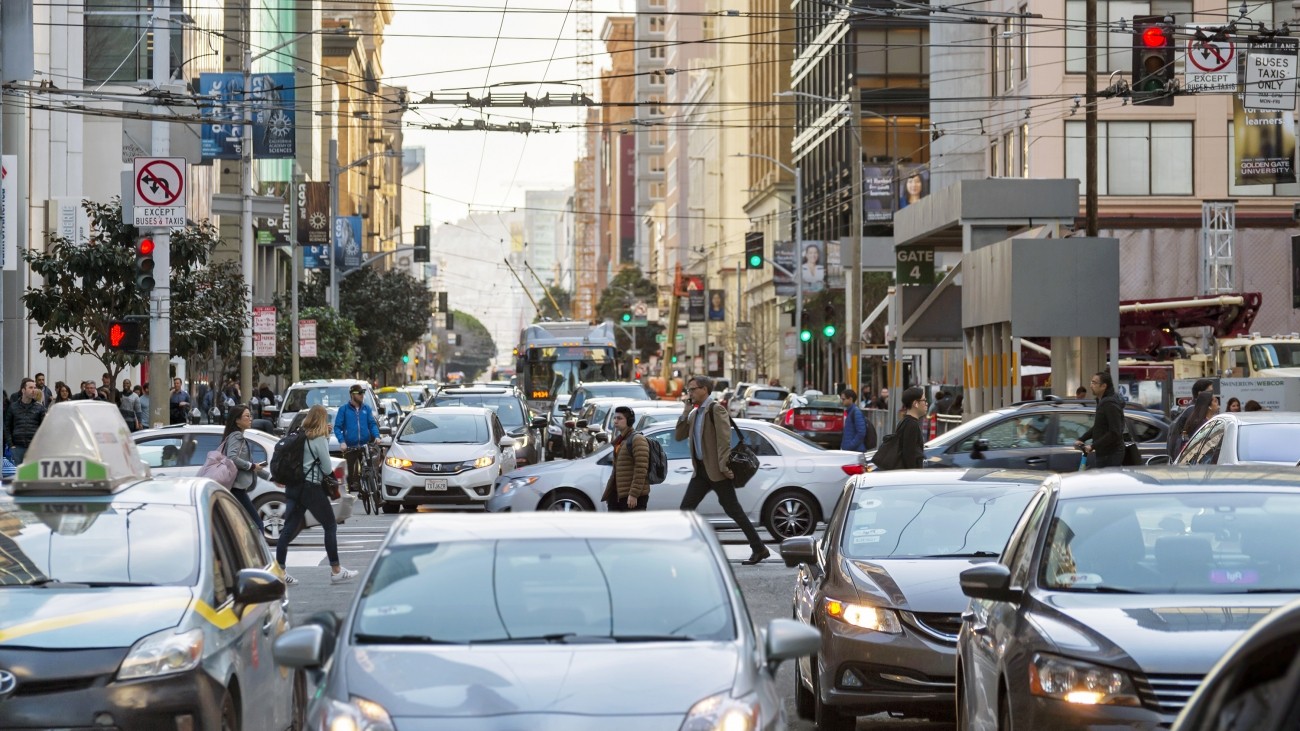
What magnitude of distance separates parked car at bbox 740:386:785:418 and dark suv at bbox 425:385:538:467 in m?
15.9

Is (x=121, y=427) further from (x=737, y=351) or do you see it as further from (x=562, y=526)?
(x=737, y=351)

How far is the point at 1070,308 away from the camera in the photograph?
30406 millimetres

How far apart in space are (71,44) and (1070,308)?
1067 inches

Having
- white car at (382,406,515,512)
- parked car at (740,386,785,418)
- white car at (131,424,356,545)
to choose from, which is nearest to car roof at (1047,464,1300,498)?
white car at (131,424,356,545)

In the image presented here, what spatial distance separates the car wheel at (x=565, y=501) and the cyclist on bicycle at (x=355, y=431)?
6.89 m

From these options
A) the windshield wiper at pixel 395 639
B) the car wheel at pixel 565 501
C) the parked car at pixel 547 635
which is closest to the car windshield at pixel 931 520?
the parked car at pixel 547 635

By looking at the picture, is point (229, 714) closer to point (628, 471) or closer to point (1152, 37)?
point (628, 471)

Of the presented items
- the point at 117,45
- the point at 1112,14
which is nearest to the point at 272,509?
the point at 117,45

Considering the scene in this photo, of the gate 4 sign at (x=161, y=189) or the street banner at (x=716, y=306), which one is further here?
the street banner at (x=716, y=306)

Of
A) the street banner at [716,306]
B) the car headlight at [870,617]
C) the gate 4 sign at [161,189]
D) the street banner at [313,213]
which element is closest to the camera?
the car headlight at [870,617]

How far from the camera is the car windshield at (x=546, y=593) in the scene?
668 centimetres

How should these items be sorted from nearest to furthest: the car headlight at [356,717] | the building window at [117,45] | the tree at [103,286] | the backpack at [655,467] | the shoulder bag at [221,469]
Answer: the car headlight at [356,717] < the shoulder bag at [221,469] < the backpack at [655,467] < the tree at [103,286] < the building window at [117,45]

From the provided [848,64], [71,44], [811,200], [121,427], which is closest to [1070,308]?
[121,427]

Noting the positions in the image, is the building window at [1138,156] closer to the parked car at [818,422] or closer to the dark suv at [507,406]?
the parked car at [818,422]
